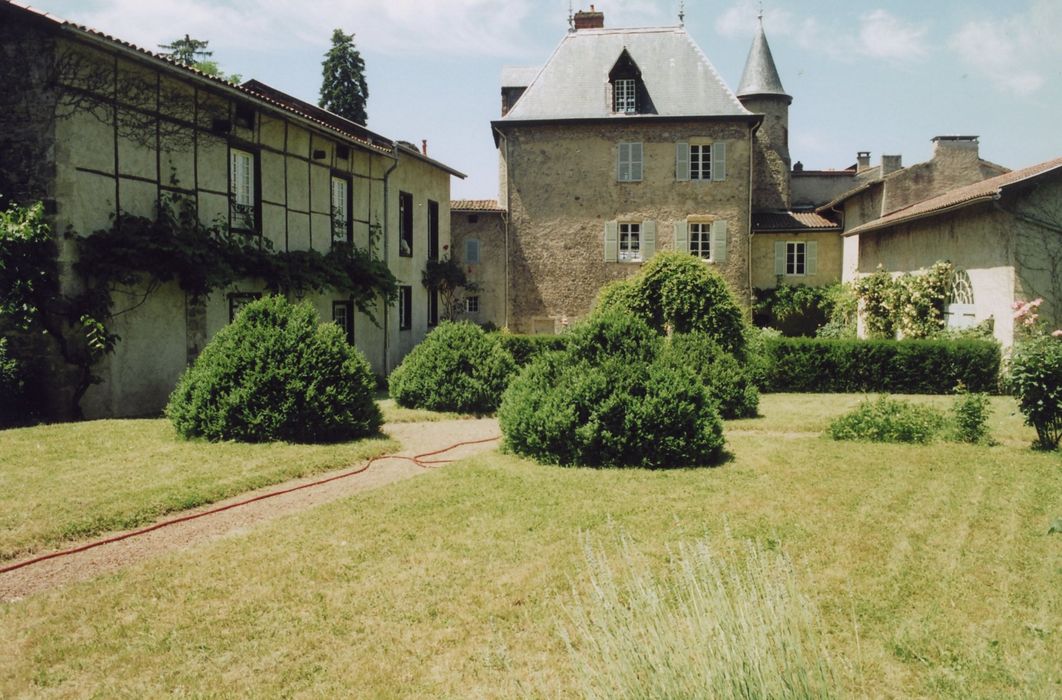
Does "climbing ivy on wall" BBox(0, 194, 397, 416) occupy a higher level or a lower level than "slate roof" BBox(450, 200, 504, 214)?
lower

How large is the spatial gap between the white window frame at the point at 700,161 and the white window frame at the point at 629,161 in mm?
1759

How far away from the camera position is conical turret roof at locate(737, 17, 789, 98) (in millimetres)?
31219

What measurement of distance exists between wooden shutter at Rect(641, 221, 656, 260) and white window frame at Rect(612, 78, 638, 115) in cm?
405

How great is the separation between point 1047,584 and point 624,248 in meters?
22.6

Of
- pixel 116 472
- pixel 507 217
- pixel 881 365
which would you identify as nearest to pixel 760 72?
pixel 507 217

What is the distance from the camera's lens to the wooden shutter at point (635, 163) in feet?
87.4

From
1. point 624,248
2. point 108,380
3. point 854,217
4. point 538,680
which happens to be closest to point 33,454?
point 108,380

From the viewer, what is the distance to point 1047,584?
497 cm

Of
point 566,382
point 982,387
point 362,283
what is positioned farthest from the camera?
point 362,283

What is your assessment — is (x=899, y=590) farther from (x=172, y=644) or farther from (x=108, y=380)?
(x=108, y=380)

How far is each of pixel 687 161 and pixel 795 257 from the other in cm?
531

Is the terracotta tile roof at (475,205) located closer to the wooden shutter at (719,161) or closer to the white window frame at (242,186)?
Result: the wooden shutter at (719,161)

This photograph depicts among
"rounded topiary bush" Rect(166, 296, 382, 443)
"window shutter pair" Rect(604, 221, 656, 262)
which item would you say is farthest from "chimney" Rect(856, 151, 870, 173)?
"rounded topiary bush" Rect(166, 296, 382, 443)

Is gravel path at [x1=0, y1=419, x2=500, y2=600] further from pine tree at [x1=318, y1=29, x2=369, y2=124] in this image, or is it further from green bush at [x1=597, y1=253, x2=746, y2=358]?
pine tree at [x1=318, y1=29, x2=369, y2=124]
